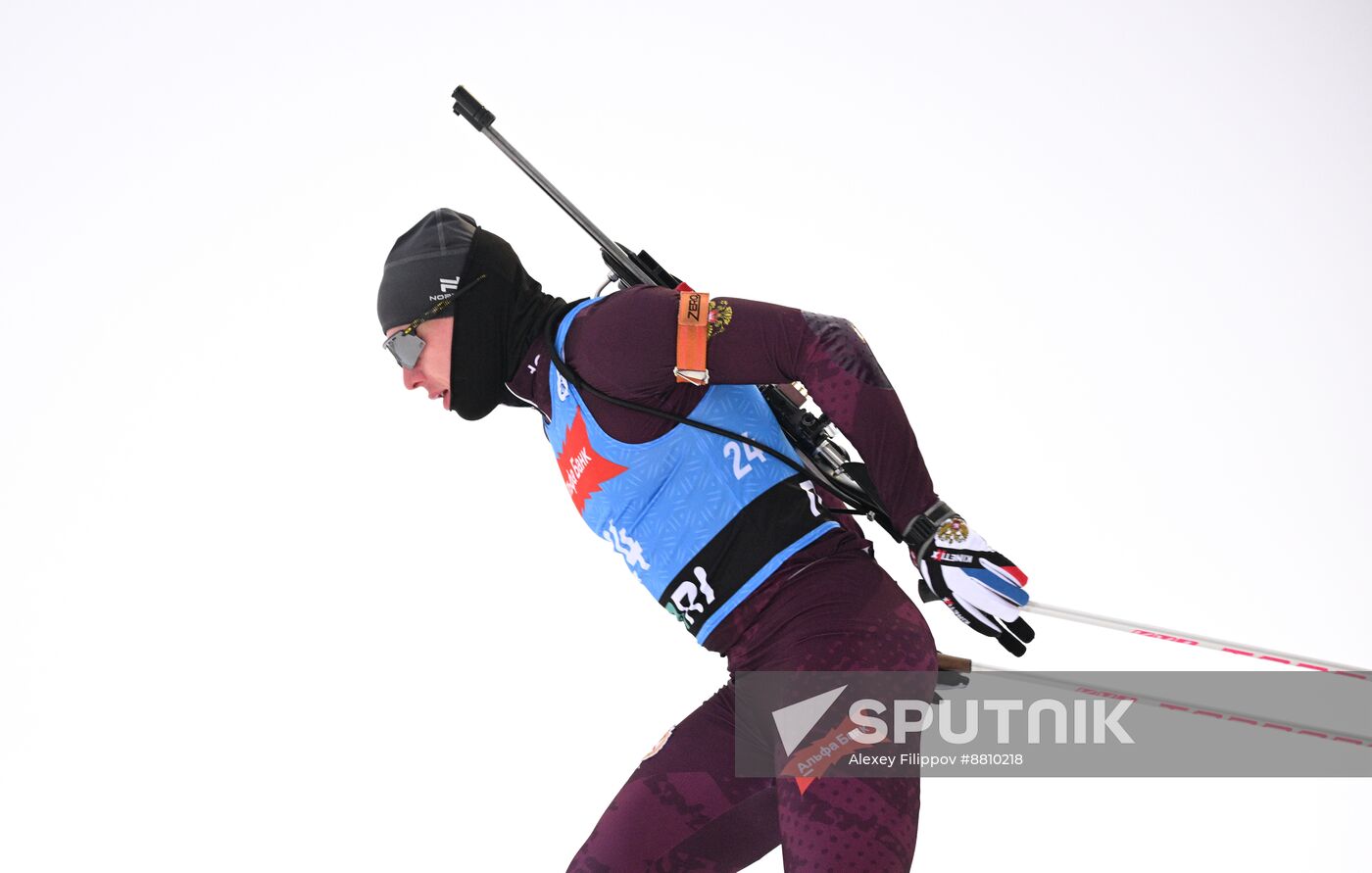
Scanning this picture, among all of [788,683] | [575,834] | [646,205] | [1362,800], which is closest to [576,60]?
[646,205]

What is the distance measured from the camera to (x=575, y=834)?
10.9 feet

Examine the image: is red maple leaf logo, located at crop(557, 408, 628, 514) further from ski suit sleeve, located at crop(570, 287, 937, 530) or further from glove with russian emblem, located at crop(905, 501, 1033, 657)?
glove with russian emblem, located at crop(905, 501, 1033, 657)

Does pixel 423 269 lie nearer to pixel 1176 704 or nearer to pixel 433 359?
pixel 433 359

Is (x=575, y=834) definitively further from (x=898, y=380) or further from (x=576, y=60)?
(x=576, y=60)

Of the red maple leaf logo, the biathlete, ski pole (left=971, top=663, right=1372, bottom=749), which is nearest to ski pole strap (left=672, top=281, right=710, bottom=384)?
the biathlete

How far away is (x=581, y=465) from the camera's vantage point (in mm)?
1880

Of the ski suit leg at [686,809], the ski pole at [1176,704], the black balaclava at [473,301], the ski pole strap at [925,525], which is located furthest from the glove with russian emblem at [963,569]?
the black balaclava at [473,301]

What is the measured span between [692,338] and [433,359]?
519 mm

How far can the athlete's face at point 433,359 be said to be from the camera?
1.96m

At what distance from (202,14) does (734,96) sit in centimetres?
164

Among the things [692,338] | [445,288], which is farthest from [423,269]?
[692,338]

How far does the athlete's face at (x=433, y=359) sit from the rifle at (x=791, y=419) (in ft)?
0.78

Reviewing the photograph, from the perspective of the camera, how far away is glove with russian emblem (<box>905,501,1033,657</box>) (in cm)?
164

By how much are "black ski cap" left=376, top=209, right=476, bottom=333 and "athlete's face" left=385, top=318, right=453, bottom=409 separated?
0.06 feet
